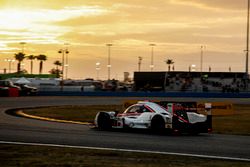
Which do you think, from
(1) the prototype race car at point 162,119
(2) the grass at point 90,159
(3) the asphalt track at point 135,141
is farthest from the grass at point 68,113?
(2) the grass at point 90,159

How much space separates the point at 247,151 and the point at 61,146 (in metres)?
5.09

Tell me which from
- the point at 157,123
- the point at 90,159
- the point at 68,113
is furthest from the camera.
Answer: the point at 68,113

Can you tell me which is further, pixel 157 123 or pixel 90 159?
pixel 157 123

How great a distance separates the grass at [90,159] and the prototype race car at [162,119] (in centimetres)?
549

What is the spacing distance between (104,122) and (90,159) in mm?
8152

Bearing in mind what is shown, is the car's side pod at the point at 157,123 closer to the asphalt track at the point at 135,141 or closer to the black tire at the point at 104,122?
the asphalt track at the point at 135,141

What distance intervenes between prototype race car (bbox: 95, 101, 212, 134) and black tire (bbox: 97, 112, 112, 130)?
41 mm

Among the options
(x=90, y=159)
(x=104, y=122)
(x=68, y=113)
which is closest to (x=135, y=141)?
(x=104, y=122)

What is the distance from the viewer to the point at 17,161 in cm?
1155

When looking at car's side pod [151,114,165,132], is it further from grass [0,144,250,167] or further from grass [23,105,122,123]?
grass [23,105,122,123]

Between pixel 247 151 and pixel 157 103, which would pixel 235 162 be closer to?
pixel 247 151

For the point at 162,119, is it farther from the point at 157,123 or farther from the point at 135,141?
the point at 135,141

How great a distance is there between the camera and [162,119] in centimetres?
1884

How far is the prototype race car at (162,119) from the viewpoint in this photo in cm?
1867
